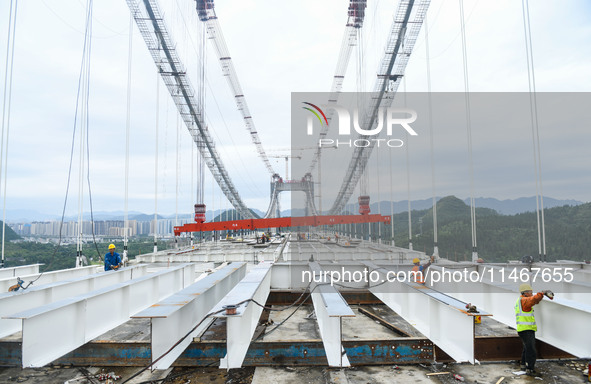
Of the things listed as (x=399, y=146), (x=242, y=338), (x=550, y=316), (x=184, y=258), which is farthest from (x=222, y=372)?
(x=399, y=146)

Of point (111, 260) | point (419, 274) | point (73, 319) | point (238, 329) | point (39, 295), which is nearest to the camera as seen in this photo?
point (238, 329)

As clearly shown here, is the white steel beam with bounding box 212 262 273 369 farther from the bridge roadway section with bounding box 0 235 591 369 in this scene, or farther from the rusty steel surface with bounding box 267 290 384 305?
the rusty steel surface with bounding box 267 290 384 305

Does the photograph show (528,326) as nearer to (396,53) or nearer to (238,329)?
(238,329)

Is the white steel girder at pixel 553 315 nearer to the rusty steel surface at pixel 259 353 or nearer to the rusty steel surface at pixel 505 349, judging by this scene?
the rusty steel surface at pixel 505 349

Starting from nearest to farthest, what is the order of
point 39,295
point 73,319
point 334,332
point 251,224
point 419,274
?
1. point 334,332
2. point 73,319
3. point 39,295
4. point 419,274
5. point 251,224

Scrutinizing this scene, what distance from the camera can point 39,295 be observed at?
6.40m

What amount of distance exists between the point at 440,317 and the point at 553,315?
1.71 meters

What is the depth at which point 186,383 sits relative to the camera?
4.93m

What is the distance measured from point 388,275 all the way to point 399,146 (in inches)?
746

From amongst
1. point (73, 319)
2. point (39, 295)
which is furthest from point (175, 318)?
point (39, 295)

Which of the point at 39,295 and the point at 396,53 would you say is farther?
the point at 396,53

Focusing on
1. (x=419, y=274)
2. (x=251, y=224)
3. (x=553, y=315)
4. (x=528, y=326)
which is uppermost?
(x=251, y=224)

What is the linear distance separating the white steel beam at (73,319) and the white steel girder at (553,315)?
7.10 metres

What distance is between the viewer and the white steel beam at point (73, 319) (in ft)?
14.4
